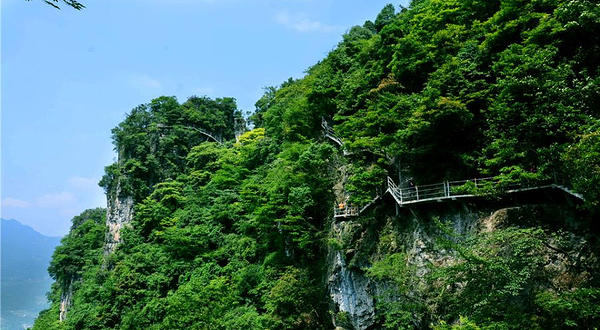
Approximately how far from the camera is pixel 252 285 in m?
24.6

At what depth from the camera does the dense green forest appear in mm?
11031

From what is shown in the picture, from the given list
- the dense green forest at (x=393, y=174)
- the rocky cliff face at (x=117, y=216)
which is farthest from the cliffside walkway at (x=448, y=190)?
the rocky cliff face at (x=117, y=216)

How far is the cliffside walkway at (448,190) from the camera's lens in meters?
12.2

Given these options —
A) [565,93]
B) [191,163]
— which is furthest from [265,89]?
[565,93]

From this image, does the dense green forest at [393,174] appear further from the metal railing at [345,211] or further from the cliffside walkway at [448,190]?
the metal railing at [345,211]

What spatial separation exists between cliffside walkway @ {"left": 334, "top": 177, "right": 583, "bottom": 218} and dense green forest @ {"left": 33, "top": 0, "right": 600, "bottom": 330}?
0.34 metres

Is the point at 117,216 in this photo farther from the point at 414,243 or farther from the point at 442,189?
the point at 442,189

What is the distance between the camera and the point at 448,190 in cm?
1394

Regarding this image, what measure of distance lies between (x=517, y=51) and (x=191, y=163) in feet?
121

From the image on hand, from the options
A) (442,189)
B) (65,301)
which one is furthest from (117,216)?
(442,189)

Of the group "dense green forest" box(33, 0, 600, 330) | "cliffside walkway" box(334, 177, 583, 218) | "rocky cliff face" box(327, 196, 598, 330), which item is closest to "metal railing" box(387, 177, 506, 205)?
"cliffside walkway" box(334, 177, 583, 218)

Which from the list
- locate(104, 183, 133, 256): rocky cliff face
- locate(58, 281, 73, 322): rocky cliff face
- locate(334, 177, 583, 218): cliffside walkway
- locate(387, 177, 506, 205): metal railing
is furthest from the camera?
locate(58, 281, 73, 322): rocky cliff face

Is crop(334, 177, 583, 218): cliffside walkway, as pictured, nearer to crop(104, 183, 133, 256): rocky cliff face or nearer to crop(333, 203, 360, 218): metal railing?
crop(333, 203, 360, 218): metal railing

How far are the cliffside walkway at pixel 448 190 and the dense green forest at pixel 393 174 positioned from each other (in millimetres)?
340
